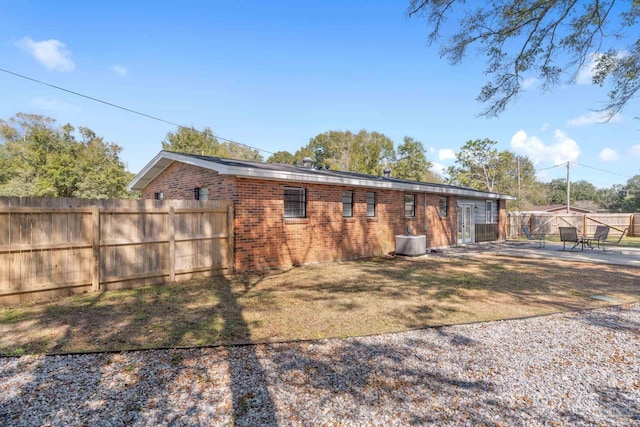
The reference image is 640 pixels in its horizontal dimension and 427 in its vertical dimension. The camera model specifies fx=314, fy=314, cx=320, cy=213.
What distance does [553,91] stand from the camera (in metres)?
8.11

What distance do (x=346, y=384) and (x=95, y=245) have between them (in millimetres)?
5514

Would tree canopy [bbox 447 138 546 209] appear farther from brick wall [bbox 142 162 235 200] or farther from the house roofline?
brick wall [bbox 142 162 235 200]

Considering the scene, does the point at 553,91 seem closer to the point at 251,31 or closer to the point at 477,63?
the point at 477,63

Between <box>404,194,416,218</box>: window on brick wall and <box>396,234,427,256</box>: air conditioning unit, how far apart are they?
1.72m

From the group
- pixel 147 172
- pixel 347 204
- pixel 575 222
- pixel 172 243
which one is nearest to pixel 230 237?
pixel 172 243

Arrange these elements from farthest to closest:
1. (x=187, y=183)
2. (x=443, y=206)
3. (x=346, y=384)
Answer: (x=443, y=206) → (x=187, y=183) → (x=346, y=384)

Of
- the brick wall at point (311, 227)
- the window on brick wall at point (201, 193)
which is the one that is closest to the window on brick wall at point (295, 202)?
the brick wall at point (311, 227)

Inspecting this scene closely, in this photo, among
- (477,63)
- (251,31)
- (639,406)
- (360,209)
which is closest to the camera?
(639,406)

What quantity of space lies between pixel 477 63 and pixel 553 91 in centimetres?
217

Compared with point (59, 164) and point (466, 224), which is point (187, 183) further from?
point (59, 164)

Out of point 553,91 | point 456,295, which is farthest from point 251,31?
point 456,295

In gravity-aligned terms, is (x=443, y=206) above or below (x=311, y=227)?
above

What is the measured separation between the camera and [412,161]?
136 feet

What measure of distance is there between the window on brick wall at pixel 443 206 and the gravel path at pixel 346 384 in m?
11.1
